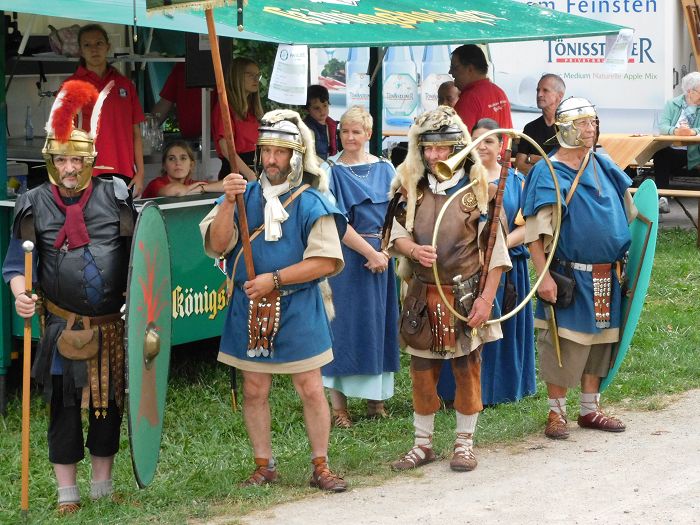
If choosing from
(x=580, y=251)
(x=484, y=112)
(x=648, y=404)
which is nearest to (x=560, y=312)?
(x=580, y=251)

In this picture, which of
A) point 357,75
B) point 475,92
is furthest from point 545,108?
point 357,75

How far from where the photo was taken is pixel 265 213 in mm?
5078

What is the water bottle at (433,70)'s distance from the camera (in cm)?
1454

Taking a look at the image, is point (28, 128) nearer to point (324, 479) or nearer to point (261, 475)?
point (261, 475)

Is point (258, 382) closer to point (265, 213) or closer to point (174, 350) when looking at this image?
point (265, 213)

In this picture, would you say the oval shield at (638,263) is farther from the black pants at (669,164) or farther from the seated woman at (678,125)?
the black pants at (669,164)

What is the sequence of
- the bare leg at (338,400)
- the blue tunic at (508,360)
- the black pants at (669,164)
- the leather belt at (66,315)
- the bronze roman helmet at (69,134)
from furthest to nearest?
the black pants at (669,164)
the blue tunic at (508,360)
the bare leg at (338,400)
the leather belt at (66,315)
the bronze roman helmet at (69,134)

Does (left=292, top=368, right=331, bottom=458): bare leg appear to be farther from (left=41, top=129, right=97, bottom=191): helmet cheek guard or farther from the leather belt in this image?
(left=41, top=129, right=97, bottom=191): helmet cheek guard

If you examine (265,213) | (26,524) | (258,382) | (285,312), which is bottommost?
(26,524)

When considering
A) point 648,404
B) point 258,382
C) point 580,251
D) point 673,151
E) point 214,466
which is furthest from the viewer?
point 673,151

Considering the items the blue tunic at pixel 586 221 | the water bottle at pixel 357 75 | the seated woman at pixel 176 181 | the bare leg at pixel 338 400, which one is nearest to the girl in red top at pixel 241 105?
the seated woman at pixel 176 181

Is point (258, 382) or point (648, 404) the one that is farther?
point (648, 404)

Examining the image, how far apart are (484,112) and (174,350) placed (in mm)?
2689

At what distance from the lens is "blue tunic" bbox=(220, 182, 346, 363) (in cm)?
512
